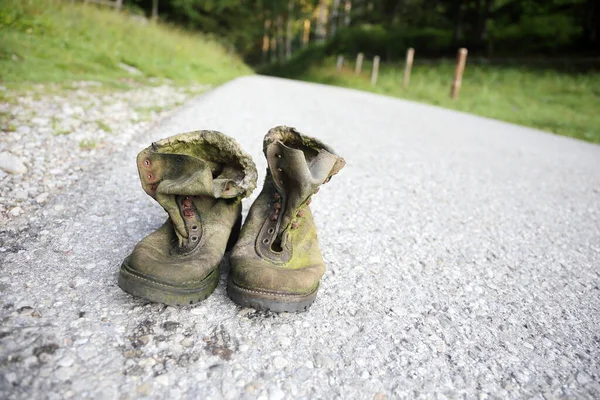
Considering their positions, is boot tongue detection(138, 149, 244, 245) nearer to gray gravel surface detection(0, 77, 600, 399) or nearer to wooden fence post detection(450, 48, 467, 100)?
gray gravel surface detection(0, 77, 600, 399)

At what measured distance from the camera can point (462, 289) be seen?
185 centimetres

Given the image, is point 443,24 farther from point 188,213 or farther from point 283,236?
point 188,213

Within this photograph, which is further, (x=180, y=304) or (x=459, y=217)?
(x=459, y=217)

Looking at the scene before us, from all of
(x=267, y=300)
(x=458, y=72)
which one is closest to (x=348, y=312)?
(x=267, y=300)

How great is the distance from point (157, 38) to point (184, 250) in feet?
31.2

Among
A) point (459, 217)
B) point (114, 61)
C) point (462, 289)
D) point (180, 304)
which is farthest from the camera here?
point (114, 61)

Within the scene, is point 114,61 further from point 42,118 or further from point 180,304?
point 180,304

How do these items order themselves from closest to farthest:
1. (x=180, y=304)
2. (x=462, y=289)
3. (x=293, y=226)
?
(x=180, y=304) < (x=293, y=226) < (x=462, y=289)

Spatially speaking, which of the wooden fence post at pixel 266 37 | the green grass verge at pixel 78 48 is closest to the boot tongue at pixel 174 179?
the green grass verge at pixel 78 48

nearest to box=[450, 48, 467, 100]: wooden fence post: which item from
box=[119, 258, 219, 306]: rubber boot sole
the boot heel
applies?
the boot heel

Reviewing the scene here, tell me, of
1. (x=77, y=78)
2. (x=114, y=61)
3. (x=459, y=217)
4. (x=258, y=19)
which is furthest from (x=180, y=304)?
(x=258, y=19)

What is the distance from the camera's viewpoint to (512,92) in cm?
1177

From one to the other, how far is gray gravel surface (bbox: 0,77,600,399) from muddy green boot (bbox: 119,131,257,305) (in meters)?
0.11

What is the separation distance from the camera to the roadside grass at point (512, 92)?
8203 millimetres
